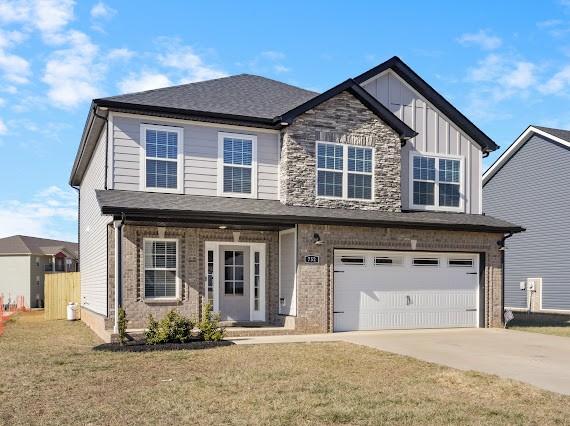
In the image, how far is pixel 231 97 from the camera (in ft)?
64.2

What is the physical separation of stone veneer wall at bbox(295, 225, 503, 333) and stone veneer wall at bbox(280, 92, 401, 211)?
42.8 inches

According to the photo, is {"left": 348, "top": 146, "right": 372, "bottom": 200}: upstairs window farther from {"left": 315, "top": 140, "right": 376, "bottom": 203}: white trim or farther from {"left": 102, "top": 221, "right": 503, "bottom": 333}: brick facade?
{"left": 102, "top": 221, "right": 503, "bottom": 333}: brick facade

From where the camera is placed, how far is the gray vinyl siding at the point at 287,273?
17312 mm

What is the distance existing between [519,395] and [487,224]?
35.9 ft

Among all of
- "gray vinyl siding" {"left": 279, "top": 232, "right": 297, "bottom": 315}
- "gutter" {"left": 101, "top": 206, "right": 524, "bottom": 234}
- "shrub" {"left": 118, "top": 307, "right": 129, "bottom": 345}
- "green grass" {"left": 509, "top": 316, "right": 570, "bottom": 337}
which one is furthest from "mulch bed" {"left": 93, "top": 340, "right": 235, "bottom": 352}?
"green grass" {"left": 509, "top": 316, "right": 570, "bottom": 337}

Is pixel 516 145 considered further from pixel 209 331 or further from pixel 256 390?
pixel 256 390

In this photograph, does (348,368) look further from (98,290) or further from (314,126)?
(98,290)

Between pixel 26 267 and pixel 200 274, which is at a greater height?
pixel 200 274

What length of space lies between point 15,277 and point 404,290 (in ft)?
103

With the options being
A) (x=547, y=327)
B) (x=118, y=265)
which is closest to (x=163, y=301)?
(x=118, y=265)

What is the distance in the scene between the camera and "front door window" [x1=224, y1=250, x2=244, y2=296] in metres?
18.0

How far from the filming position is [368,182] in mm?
19031

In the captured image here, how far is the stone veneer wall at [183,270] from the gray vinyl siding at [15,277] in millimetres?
27510

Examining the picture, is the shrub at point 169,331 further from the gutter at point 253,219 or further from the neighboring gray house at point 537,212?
the neighboring gray house at point 537,212
